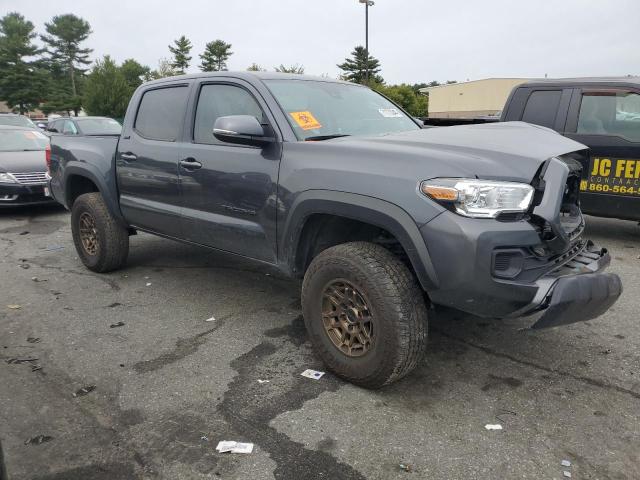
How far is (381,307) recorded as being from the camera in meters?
2.71

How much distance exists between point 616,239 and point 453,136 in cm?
432

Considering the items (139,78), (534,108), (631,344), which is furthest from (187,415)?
(139,78)

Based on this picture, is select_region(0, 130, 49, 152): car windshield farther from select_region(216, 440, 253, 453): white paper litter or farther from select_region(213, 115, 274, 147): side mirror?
select_region(216, 440, 253, 453): white paper litter

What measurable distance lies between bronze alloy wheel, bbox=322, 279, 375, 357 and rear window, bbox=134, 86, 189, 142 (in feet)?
6.67

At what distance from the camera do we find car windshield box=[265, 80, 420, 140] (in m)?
3.48

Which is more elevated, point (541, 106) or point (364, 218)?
point (541, 106)

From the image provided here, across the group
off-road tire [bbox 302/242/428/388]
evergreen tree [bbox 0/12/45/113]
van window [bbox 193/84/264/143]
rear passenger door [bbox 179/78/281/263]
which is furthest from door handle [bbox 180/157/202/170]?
evergreen tree [bbox 0/12/45/113]

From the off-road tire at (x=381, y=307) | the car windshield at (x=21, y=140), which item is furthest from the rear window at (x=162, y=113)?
the car windshield at (x=21, y=140)

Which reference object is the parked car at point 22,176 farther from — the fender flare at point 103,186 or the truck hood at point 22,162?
the fender flare at point 103,186

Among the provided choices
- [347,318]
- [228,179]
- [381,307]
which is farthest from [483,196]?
[228,179]

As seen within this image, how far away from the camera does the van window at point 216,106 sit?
3713mm

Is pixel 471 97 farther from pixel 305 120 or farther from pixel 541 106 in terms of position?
pixel 305 120

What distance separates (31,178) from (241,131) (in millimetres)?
6775

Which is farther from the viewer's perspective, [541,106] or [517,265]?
[541,106]
